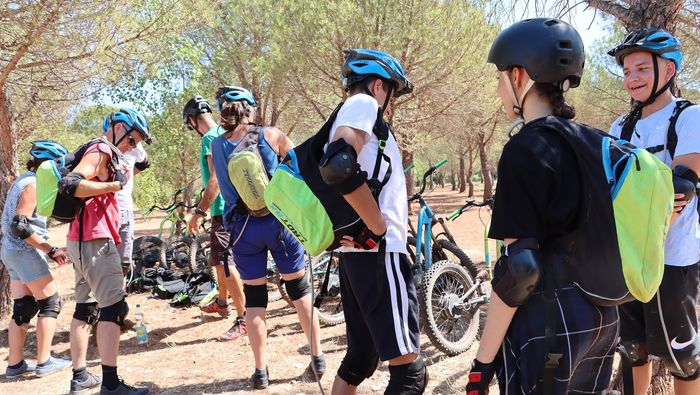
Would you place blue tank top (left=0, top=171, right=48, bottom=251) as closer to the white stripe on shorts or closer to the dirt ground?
the dirt ground

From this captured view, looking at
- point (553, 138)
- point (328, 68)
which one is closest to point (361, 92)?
point (553, 138)

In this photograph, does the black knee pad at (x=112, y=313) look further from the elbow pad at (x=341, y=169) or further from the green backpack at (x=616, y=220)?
the green backpack at (x=616, y=220)

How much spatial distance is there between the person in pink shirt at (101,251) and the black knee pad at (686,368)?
330cm

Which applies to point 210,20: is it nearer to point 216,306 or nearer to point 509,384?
point 216,306

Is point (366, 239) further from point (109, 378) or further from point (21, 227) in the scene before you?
point (21, 227)

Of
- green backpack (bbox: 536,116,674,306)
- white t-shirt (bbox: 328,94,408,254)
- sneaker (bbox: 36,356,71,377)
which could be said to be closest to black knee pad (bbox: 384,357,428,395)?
white t-shirt (bbox: 328,94,408,254)

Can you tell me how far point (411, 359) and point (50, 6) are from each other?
502cm

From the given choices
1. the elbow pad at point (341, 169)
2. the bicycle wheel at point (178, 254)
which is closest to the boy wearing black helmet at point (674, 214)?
the elbow pad at point (341, 169)

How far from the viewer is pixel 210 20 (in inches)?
301

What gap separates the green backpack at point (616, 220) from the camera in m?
1.41

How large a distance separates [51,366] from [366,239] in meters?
3.52

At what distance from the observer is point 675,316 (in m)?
2.39

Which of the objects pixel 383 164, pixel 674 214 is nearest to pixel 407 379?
pixel 383 164

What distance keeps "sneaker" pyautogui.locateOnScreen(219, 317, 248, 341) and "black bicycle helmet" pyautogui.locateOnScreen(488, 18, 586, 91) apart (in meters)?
3.90
